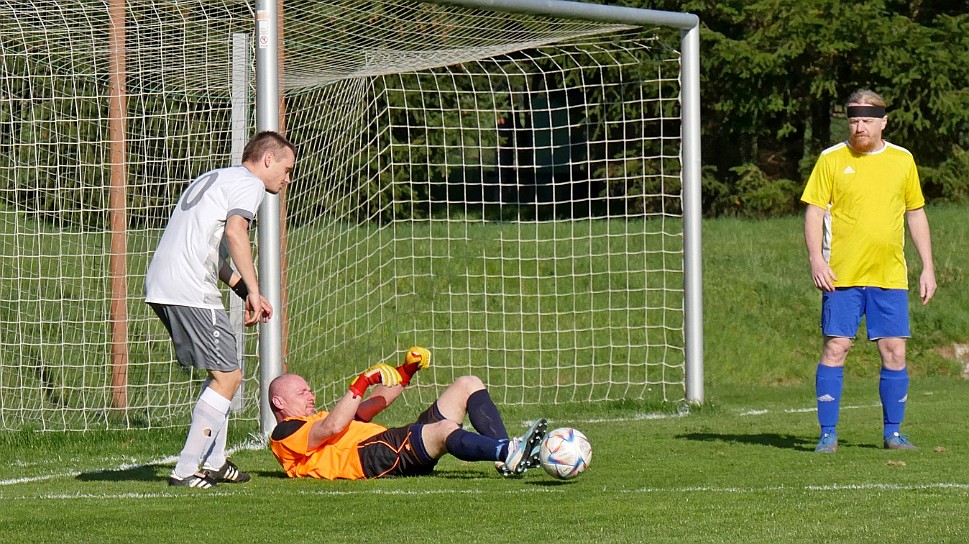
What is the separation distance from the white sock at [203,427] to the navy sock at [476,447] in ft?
3.67

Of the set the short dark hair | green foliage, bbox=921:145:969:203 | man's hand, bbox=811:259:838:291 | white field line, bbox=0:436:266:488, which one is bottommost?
white field line, bbox=0:436:266:488

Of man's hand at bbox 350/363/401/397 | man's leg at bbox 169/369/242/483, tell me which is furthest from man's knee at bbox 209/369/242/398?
man's hand at bbox 350/363/401/397

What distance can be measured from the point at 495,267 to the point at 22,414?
23.0 feet

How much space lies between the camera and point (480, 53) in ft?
33.6

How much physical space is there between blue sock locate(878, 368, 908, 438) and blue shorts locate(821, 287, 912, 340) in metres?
0.26

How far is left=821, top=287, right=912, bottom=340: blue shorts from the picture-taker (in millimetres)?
7090

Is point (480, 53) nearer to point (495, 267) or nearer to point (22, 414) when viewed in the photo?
point (22, 414)

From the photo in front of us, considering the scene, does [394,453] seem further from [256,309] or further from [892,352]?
[892,352]

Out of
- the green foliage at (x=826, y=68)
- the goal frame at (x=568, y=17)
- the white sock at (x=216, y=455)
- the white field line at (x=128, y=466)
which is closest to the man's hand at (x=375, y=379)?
the white sock at (x=216, y=455)

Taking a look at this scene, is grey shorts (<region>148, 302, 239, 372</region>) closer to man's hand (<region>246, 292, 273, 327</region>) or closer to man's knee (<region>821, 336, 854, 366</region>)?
man's hand (<region>246, 292, 273, 327</region>)

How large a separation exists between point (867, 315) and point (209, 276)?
3.60 metres

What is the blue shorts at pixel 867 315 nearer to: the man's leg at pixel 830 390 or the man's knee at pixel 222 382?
the man's leg at pixel 830 390

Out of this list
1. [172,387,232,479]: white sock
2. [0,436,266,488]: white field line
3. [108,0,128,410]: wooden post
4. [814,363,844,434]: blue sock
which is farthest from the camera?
[108,0,128,410]: wooden post

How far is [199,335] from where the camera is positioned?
5973mm
